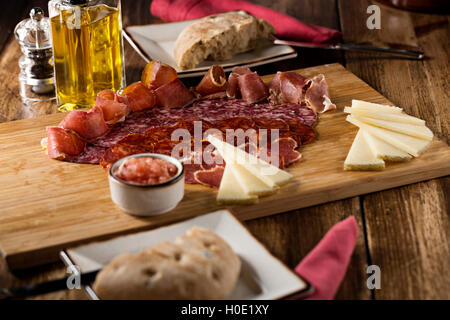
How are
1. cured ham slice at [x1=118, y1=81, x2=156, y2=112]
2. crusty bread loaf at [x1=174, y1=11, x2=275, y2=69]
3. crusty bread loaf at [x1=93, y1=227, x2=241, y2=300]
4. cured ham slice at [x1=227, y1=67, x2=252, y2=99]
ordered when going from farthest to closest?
crusty bread loaf at [x1=174, y1=11, x2=275, y2=69]
cured ham slice at [x1=227, y1=67, x2=252, y2=99]
cured ham slice at [x1=118, y1=81, x2=156, y2=112]
crusty bread loaf at [x1=93, y1=227, x2=241, y2=300]

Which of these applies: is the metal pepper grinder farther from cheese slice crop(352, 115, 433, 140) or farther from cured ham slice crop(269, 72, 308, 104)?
cheese slice crop(352, 115, 433, 140)

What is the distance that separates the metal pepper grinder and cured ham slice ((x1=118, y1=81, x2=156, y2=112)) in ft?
1.34

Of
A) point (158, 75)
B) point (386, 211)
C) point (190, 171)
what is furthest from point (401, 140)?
point (158, 75)

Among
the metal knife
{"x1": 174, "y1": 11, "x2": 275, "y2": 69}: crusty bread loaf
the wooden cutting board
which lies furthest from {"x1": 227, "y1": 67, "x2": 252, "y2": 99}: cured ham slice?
the metal knife

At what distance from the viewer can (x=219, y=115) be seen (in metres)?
2.35

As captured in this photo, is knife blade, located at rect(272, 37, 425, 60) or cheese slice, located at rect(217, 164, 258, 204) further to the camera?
knife blade, located at rect(272, 37, 425, 60)

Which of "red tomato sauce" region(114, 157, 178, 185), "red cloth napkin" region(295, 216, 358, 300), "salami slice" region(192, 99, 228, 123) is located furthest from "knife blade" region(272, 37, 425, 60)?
"red cloth napkin" region(295, 216, 358, 300)

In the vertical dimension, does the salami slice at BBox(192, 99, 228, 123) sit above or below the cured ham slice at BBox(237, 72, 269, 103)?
below

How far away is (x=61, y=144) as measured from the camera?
2.09 m

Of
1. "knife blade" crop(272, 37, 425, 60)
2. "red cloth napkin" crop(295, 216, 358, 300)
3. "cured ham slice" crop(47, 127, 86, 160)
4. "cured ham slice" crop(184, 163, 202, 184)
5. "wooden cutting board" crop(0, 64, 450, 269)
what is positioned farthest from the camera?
"knife blade" crop(272, 37, 425, 60)

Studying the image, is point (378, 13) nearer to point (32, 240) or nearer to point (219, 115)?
point (219, 115)

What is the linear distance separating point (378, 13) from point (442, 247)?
2035 millimetres

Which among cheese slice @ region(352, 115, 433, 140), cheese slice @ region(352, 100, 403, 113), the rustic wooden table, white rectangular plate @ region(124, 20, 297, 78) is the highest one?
white rectangular plate @ region(124, 20, 297, 78)

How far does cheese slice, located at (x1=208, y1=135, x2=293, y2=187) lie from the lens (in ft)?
6.07
